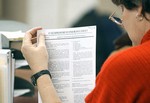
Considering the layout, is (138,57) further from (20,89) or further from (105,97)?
(20,89)

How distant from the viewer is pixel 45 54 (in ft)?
3.95

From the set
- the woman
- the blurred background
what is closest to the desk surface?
the woman

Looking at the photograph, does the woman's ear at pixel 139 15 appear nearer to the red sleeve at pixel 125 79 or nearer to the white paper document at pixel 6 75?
the red sleeve at pixel 125 79

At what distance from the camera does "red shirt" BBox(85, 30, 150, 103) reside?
97 cm

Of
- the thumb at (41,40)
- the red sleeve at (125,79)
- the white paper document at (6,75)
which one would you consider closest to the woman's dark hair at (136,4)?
the red sleeve at (125,79)

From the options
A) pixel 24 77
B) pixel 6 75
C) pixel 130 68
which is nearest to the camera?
pixel 130 68

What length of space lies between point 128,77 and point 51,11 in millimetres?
3140

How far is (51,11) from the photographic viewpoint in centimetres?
405

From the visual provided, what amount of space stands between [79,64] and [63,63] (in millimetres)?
52

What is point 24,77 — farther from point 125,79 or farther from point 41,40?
point 125,79

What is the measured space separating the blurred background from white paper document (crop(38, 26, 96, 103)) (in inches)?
105

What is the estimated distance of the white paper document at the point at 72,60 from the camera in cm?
120

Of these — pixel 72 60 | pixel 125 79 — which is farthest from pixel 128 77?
pixel 72 60

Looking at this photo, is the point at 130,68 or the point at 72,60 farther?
the point at 72,60
